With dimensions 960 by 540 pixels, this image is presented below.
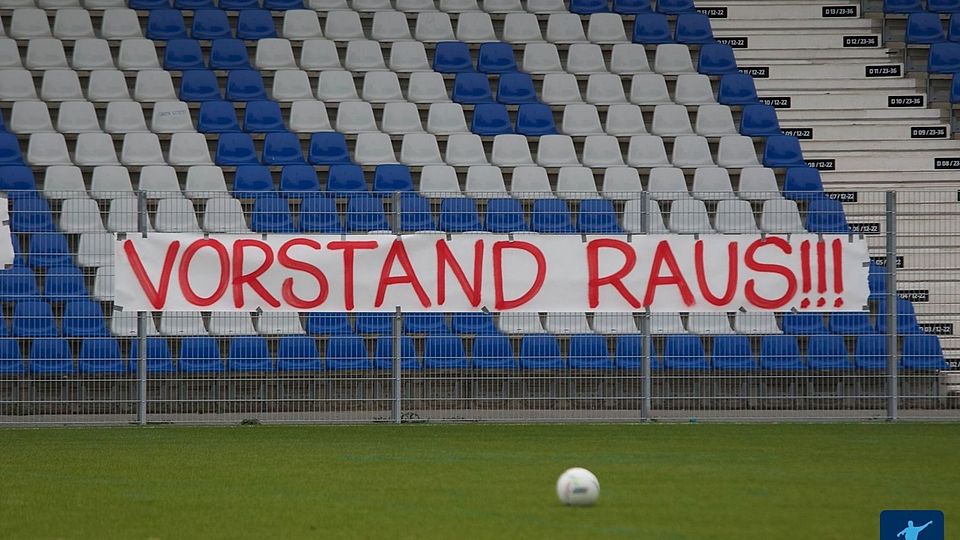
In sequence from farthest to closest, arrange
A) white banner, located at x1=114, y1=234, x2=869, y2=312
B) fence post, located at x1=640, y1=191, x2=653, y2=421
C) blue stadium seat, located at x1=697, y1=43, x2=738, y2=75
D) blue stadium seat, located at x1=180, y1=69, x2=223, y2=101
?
1. blue stadium seat, located at x1=697, y1=43, x2=738, y2=75
2. blue stadium seat, located at x1=180, y1=69, x2=223, y2=101
3. fence post, located at x1=640, y1=191, x2=653, y2=421
4. white banner, located at x1=114, y1=234, x2=869, y2=312

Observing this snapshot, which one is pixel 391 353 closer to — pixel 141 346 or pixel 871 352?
pixel 141 346

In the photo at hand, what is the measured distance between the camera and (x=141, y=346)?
12.2 metres

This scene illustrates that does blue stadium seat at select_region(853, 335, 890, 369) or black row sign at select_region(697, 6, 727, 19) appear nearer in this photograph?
blue stadium seat at select_region(853, 335, 890, 369)

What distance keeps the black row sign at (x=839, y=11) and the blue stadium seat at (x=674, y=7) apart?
1.81 m

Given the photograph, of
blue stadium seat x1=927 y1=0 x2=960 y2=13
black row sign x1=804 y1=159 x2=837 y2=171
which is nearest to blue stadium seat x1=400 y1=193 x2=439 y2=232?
black row sign x1=804 y1=159 x2=837 y2=171

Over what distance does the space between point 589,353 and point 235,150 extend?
5.27 metres

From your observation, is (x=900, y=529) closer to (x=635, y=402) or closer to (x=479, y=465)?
(x=479, y=465)

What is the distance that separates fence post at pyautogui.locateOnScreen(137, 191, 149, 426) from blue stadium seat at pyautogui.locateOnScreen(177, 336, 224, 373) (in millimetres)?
331

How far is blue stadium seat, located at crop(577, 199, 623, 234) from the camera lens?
42.8 feet

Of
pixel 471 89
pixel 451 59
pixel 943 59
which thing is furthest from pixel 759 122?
pixel 451 59

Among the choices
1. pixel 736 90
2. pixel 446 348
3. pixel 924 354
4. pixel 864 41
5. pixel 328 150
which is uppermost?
pixel 864 41

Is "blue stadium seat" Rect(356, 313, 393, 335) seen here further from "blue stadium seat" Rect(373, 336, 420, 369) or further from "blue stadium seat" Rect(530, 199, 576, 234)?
"blue stadium seat" Rect(530, 199, 576, 234)

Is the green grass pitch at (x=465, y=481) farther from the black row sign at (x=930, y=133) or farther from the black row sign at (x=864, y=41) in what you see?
the black row sign at (x=864, y=41)

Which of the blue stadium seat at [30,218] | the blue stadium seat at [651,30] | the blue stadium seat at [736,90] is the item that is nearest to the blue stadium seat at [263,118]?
the blue stadium seat at [30,218]
